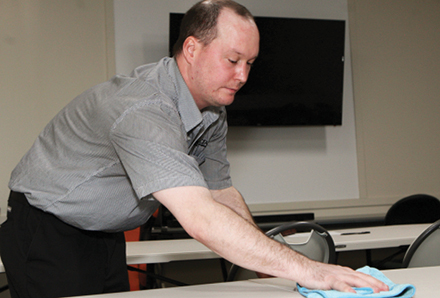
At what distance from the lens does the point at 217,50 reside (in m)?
1.33

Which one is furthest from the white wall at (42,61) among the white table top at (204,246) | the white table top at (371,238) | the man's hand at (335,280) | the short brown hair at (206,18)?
the man's hand at (335,280)

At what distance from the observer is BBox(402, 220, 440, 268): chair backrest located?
164cm

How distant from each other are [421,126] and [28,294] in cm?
417

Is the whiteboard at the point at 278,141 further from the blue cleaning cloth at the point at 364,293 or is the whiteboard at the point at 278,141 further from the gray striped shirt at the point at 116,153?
the blue cleaning cloth at the point at 364,293

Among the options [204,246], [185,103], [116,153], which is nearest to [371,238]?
[204,246]

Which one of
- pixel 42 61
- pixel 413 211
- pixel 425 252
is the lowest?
pixel 413 211

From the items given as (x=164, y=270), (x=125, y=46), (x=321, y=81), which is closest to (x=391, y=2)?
(x=321, y=81)

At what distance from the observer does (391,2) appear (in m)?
4.46

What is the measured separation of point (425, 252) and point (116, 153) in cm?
123

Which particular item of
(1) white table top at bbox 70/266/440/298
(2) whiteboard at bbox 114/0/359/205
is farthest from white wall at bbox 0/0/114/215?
(1) white table top at bbox 70/266/440/298

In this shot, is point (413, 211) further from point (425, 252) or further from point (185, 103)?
point (185, 103)

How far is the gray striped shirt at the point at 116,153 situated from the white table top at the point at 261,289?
0.92 ft

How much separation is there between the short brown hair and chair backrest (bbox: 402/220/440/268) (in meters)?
1.05

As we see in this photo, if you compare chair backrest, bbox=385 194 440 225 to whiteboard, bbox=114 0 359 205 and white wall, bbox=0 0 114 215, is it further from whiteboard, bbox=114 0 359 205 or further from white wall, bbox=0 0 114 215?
white wall, bbox=0 0 114 215
